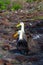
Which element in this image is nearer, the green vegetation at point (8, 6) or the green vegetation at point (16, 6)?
the green vegetation at point (8, 6)

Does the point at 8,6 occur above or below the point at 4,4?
below

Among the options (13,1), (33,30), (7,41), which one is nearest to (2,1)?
(13,1)

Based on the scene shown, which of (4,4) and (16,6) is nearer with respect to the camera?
(16,6)

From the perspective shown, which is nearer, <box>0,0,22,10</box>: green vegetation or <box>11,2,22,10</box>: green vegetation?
<box>0,0,22,10</box>: green vegetation

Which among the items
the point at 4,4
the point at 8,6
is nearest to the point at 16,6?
the point at 8,6

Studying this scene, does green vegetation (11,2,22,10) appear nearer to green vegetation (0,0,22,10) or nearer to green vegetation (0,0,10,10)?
green vegetation (0,0,22,10)

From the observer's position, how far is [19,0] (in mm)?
17812

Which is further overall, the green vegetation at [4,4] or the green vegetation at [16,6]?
the green vegetation at [16,6]

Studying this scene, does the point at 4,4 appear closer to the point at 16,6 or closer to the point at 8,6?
the point at 8,6

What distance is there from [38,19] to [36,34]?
308 centimetres

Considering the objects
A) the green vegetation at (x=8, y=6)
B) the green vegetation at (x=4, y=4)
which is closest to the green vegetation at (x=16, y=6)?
the green vegetation at (x=8, y=6)

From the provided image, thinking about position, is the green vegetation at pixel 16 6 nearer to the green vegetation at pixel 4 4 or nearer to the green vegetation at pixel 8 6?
the green vegetation at pixel 8 6

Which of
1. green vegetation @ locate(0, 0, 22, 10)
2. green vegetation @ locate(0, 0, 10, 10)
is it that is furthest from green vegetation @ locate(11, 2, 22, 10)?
green vegetation @ locate(0, 0, 10, 10)

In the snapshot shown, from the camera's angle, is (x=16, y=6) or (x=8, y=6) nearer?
(x=16, y=6)
